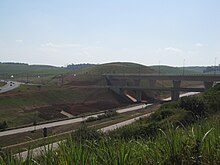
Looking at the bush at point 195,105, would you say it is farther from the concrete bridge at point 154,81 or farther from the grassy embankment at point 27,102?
the concrete bridge at point 154,81

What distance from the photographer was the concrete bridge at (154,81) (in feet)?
276

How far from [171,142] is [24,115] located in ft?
196

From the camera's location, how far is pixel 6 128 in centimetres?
4934

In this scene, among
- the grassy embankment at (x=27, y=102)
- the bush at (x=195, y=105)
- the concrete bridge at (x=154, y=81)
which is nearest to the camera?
the bush at (x=195, y=105)

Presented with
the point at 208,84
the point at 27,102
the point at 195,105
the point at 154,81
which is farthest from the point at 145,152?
the point at 154,81

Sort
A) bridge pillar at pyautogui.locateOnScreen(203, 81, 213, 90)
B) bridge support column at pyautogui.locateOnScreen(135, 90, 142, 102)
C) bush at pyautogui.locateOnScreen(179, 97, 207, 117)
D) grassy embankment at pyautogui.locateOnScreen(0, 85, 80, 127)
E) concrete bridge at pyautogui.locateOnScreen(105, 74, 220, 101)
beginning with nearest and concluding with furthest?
bush at pyautogui.locateOnScreen(179, 97, 207, 117) → grassy embankment at pyautogui.locateOnScreen(0, 85, 80, 127) → bridge pillar at pyautogui.locateOnScreen(203, 81, 213, 90) → concrete bridge at pyautogui.locateOnScreen(105, 74, 220, 101) → bridge support column at pyautogui.locateOnScreen(135, 90, 142, 102)

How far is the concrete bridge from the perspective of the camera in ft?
276

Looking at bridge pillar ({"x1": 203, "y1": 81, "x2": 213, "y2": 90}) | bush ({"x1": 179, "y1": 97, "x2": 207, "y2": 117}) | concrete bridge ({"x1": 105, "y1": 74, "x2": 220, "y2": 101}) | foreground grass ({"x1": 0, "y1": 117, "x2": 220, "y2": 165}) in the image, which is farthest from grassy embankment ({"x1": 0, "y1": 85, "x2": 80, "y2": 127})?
foreground grass ({"x1": 0, "y1": 117, "x2": 220, "y2": 165})

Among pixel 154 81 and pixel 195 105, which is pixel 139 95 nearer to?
pixel 154 81

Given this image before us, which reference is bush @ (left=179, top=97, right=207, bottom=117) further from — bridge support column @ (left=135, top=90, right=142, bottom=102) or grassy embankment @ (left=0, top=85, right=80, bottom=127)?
bridge support column @ (left=135, top=90, right=142, bottom=102)

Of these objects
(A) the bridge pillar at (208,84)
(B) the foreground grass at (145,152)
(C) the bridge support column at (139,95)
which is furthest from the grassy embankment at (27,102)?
(B) the foreground grass at (145,152)

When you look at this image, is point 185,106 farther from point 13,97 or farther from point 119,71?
point 119,71

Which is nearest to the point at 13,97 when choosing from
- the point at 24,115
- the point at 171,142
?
the point at 24,115

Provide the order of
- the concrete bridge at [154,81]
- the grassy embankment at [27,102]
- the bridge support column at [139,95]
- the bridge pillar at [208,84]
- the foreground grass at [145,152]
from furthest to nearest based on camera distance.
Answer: the bridge support column at [139,95] → the concrete bridge at [154,81] → the bridge pillar at [208,84] → the grassy embankment at [27,102] → the foreground grass at [145,152]
